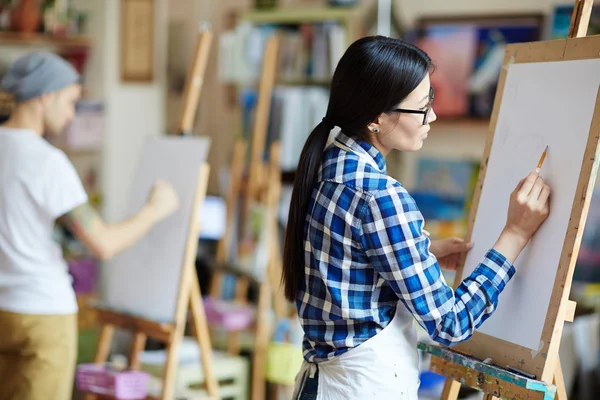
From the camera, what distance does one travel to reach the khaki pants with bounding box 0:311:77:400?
2.23m

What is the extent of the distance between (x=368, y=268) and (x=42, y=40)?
350 centimetres

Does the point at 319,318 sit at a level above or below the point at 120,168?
above

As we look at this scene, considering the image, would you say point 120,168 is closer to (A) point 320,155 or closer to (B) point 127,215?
(B) point 127,215

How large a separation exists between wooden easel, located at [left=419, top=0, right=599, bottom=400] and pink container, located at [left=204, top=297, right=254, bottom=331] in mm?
1867

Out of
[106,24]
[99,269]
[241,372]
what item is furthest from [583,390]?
[106,24]

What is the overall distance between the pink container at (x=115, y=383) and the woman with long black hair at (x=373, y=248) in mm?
1151

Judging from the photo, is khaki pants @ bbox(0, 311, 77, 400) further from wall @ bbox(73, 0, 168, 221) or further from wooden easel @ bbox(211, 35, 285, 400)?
wall @ bbox(73, 0, 168, 221)

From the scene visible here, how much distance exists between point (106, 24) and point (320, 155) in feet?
10.8

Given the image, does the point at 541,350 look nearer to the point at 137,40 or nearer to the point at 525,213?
the point at 525,213

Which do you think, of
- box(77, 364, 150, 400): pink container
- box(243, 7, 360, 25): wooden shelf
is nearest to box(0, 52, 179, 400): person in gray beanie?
box(77, 364, 150, 400): pink container

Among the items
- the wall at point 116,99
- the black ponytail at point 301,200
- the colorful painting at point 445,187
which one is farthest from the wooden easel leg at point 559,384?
the wall at point 116,99

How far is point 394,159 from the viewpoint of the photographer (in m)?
4.81

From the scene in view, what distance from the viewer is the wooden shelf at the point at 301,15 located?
468 cm

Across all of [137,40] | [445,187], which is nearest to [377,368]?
[445,187]
